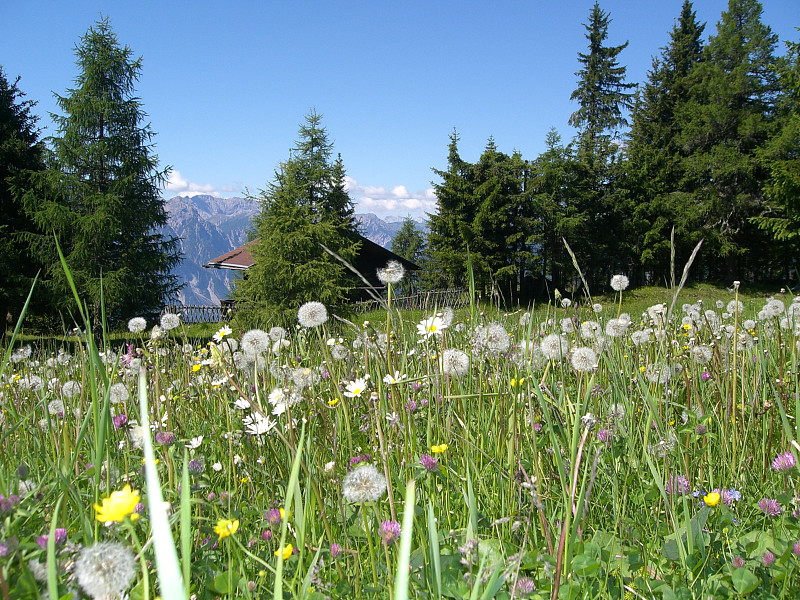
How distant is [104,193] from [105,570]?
22608 millimetres

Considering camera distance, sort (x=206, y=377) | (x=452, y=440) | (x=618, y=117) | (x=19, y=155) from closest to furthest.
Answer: (x=452, y=440), (x=206, y=377), (x=19, y=155), (x=618, y=117)

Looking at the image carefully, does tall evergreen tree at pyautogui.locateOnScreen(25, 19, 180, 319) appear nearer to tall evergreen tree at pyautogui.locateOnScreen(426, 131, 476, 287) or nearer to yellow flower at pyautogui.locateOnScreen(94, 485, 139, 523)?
tall evergreen tree at pyautogui.locateOnScreen(426, 131, 476, 287)

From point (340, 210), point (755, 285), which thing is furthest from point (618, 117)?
point (340, 210)

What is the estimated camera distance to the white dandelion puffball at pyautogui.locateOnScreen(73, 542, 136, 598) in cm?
65

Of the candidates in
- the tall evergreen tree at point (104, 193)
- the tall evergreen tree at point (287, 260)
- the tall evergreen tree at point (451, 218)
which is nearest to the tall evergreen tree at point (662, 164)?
the tall evergreen tree at point (451, 218)

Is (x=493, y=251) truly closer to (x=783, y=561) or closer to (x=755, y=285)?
(x=755, y=285)

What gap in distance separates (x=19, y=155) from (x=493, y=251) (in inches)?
898

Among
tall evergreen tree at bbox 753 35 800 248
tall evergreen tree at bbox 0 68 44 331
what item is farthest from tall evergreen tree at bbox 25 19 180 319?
tall evergreen tree at bbox 753 35 800 248

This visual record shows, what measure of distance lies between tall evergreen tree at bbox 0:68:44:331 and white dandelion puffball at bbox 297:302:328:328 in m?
20.7

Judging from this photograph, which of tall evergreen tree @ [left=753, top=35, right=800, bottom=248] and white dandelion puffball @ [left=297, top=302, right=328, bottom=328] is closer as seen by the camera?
white dandelion puffball @ [left=297, top=302, right=328, bottom=328]

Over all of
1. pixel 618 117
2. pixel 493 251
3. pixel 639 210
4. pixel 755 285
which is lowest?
pixel 755 285

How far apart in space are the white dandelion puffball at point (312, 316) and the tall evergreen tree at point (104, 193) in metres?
19.2

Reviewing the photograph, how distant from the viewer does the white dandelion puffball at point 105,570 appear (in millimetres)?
652

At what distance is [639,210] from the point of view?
30188mm
